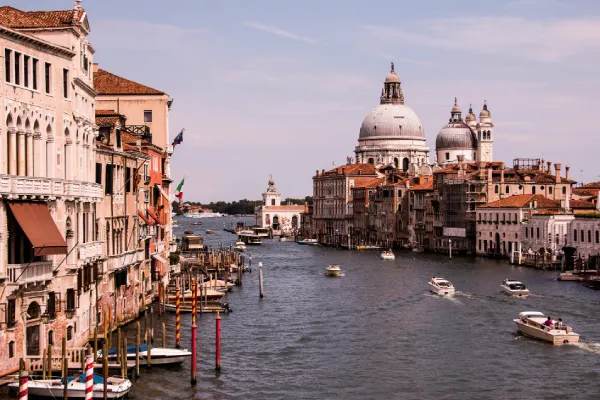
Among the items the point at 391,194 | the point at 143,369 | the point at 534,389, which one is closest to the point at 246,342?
the point at 143,369

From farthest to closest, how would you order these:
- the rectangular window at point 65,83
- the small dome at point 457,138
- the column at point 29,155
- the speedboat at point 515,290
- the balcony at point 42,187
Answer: the small dome at point 457,138, the speedboat at point 515,290, the rectangular window at point 65,83, the column at point 29,155, the balcony at point 42,187

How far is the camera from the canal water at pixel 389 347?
27.5 metres

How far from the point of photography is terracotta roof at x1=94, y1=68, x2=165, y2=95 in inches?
1831

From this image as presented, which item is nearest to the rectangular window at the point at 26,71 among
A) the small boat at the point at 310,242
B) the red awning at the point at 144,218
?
the red awning at the point at 144,218

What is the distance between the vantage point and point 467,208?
93.6 m

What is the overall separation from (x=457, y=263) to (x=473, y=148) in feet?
206

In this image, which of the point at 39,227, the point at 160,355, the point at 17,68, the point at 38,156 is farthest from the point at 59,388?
the point at 17,68

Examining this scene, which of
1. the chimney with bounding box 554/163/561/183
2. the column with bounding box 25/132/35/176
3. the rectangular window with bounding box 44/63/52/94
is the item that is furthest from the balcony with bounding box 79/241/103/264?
the chimney with bounding box 554/163/561/183

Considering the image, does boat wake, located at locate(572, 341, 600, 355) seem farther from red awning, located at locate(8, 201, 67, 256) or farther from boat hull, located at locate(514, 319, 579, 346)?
red awning, located at locate(8, 201, 67, 256)

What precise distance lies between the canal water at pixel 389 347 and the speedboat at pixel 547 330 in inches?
15.9

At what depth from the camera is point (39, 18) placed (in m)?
27.2

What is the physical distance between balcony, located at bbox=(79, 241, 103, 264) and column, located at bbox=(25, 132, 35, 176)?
3689mm

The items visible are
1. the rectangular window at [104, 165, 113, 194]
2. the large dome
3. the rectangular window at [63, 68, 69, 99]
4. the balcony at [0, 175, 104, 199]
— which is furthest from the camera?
the large dome

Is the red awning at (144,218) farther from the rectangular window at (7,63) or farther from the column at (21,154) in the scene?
the rectangular window at (7,63)
